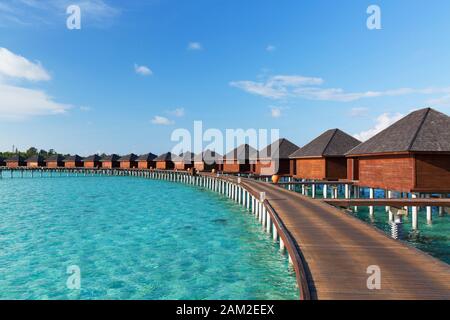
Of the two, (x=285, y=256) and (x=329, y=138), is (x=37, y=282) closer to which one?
(x=285, y=256)

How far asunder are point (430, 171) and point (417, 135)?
2336 millimetres

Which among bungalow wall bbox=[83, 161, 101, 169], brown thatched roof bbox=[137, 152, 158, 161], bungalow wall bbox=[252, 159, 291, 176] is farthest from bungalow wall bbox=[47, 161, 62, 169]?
bungalow wall bbox=[252, 159, 291, 176]

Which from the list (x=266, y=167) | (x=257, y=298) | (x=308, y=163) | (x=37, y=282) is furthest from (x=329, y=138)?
(x=37, y=282)

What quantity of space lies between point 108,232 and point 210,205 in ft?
38.6

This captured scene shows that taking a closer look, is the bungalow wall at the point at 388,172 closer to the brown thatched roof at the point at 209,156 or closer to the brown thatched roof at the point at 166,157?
the brown thatched roof at the point at 209,156

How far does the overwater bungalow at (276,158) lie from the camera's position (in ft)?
133

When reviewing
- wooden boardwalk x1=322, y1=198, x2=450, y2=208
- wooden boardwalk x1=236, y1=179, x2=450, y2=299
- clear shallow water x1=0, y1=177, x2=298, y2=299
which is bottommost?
clear shallow water x1=0, y1=177, x2=298, y2=299

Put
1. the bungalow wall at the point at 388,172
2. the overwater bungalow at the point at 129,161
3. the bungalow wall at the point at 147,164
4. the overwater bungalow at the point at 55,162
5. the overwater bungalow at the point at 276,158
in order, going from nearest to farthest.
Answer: the bungalow wall at the point at 388,172, the overwater bungalow at the point at 276,158, the bungalow wall at the point at 147,164, the overwater bungalow at the point at 129,161, the overwater bungalow at the point at 55,162

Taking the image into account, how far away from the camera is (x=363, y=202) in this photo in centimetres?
1708

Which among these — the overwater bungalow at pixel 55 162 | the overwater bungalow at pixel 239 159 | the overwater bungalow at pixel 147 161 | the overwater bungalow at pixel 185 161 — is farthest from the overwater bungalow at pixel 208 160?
the overwater bungalow at pixel 55 162

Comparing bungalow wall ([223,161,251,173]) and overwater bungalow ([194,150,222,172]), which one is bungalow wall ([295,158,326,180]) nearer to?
bungalow wall ([223,161,251,173])

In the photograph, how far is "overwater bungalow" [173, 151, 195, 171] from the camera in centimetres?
6893

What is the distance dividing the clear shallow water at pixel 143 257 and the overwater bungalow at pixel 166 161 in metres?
49.8

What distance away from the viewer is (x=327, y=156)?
30.5 meters
